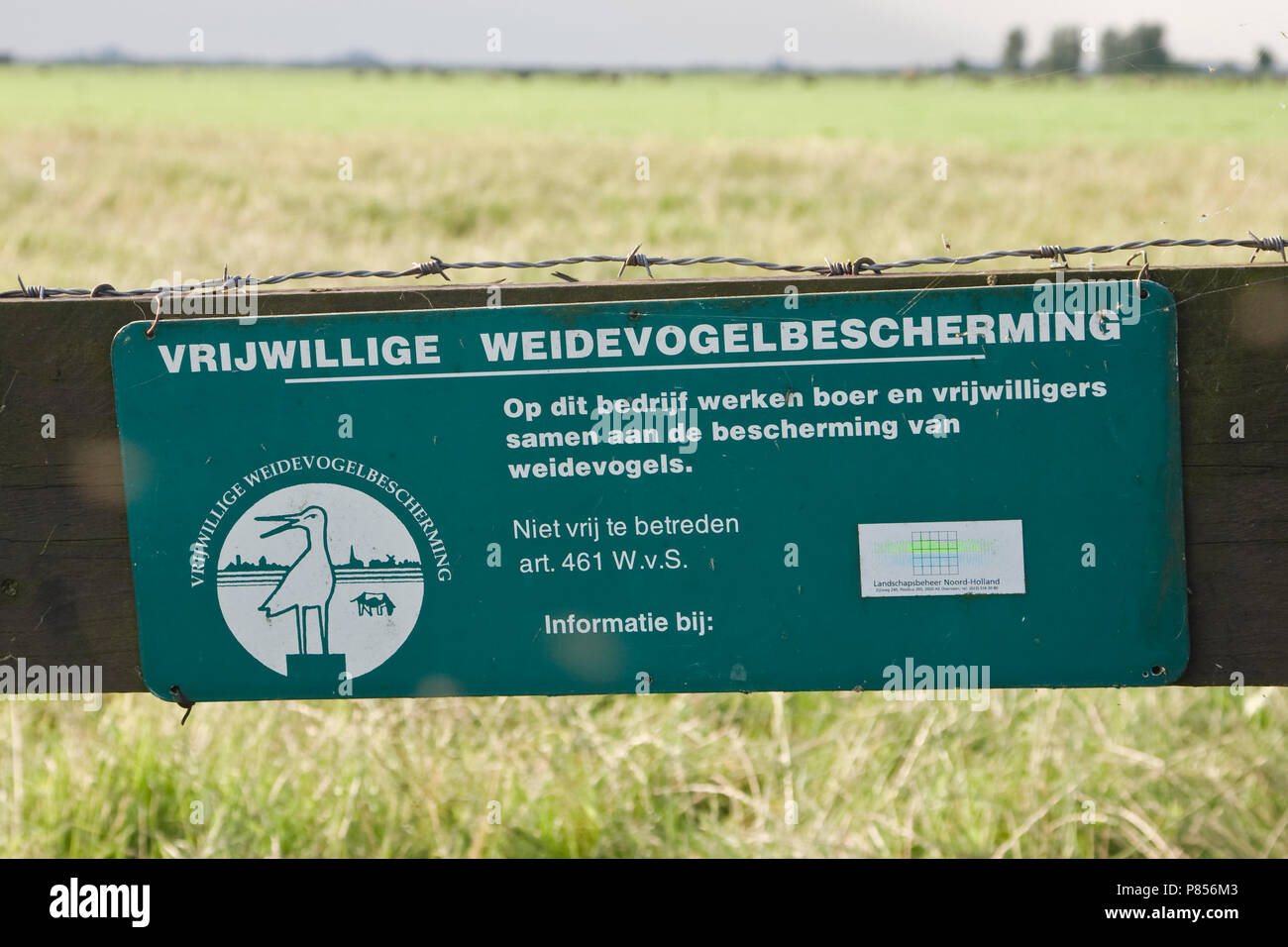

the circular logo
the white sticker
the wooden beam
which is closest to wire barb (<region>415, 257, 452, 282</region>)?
the wooden beam

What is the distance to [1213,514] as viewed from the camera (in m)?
1.99

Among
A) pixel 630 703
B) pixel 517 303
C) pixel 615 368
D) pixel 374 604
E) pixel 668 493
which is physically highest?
pixel 517 303

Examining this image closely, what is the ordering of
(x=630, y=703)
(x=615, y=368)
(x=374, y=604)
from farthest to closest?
(x=630, y=703)
(x=374, y=604)
(x=615, y=368)

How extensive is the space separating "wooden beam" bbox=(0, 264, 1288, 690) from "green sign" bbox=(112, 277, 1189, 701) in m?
0.05

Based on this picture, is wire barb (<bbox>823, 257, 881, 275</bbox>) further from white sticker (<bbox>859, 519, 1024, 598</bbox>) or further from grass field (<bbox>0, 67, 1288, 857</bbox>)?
grass field (<bbox>0, 67, 1288, 857</bbox>)

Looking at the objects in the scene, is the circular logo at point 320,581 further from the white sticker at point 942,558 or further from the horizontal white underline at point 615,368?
the white sticker at point 942,558

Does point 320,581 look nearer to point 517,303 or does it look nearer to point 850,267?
point 517,303

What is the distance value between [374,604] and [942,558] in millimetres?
963

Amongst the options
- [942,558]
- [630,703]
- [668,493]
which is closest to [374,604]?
[668,493]

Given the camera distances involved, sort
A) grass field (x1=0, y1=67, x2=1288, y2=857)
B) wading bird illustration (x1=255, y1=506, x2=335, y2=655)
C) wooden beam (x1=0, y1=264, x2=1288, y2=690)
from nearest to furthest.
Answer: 1. wooden beam (x1=0, y1=264, x2=1288, y2=690)
2. wading bird illustration (x1=255, y1=506, x2=335, y2=655)
3. grass field (x1=0, y1=67, x2=1288, y2=857)

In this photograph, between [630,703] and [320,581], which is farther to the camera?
[630,703]

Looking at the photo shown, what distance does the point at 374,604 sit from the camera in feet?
6.82

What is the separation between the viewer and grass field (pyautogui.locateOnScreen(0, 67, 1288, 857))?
317cm

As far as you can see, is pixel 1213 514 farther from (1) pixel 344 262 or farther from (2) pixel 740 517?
(1) pixel 344 262
